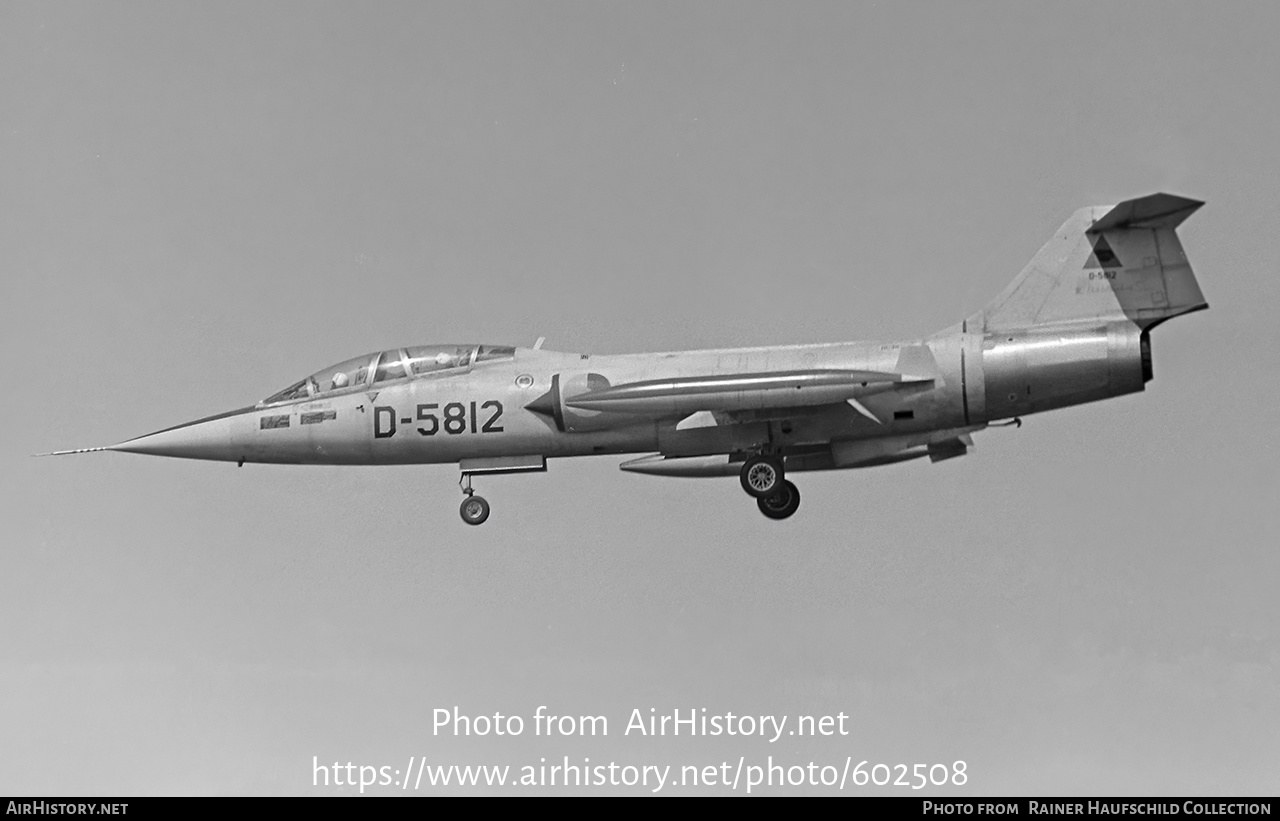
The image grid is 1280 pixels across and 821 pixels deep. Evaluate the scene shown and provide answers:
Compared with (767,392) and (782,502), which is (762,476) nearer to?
(782,502)

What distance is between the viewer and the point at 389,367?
36062 millimetres

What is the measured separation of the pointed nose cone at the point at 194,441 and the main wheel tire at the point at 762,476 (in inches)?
326

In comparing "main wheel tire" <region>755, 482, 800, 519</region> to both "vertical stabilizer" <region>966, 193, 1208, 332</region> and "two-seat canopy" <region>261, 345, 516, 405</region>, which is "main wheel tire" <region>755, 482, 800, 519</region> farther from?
"two-seat canopy" <region>261, 345, 516, 405</region>

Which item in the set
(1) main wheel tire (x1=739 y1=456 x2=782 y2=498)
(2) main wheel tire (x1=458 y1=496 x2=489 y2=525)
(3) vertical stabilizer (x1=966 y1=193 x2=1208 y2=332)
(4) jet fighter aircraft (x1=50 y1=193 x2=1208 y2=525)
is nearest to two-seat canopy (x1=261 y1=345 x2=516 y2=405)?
(4) jet fighter aircraft (x1=50 y1=193 x2=1208 y2=525)

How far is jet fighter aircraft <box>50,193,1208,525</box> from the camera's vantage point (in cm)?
3269

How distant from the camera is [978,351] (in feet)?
108

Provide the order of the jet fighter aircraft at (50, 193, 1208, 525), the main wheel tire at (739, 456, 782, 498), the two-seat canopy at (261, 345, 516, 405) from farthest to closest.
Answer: the two-seat canopy at (261, 345, 516, 405) → the main wheel tire at (739, 456, 782, 498) → the jet fighter aircraft at (50, 193, 1208, 525)

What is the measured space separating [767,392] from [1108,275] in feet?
17.1

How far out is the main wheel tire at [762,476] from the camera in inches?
1351

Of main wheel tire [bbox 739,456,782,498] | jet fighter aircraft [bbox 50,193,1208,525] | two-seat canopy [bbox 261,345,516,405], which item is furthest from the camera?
two-seat canopy [bbox 261,345,516,405]

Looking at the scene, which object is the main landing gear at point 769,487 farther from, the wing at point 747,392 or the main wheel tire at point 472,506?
the main wheel tire at point 472,506

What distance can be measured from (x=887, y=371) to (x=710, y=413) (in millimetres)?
2744

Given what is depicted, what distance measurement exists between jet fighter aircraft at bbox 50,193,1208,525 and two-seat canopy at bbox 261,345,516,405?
22 millimetres

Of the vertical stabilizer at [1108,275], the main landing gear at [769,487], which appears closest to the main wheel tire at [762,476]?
the main landing gear at [769,487]
